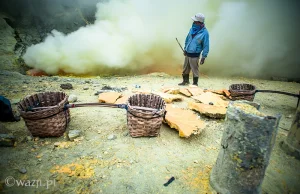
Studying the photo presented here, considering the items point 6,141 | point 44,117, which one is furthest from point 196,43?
point 6,141

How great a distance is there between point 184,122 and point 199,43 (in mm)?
3432

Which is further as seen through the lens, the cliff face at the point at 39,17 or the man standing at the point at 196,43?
the cliff face at the point at 39,17

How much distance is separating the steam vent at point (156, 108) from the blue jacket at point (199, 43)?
0.11 feet

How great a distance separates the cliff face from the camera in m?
9.14

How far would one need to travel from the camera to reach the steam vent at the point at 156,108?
198 centimetres

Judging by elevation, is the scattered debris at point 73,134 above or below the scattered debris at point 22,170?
above

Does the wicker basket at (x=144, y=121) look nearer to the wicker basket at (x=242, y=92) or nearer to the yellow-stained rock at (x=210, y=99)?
the yellow-stained rock at (x=210, y=99)

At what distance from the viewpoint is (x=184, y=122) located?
119 inches

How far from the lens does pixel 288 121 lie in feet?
12.5

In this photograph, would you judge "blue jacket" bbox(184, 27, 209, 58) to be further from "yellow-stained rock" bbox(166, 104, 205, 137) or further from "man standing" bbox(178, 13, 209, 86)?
"yellow-stained rock" bbox(166, 104, 205, 137)

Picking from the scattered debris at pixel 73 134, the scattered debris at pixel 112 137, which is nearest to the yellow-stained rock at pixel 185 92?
the scattered debris at pixel 112 137

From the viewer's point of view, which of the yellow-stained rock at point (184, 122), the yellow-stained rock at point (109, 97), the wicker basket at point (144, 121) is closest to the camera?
the wicker basket at point (144, 121)

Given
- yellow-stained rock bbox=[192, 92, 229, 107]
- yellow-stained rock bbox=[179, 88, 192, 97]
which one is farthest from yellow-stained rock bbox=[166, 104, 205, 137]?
yellow-stained rock bbox=[179, 88, 192, 97]

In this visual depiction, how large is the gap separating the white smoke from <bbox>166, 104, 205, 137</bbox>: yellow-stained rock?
520 centimetres
